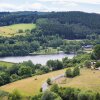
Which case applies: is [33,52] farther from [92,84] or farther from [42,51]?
[92,84]

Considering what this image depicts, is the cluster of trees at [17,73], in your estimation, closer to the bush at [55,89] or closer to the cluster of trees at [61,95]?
the cluster of trees at [61,95]

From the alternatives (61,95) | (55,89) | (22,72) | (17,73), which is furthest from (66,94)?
(17,73)

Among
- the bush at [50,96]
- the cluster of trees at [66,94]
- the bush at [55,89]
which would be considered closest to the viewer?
the cluster of trees at [66,94]

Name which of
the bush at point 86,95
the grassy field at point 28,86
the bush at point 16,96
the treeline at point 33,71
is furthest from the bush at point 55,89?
Result: the treeline at point 33,71

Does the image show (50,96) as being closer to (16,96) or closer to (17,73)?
(16,96)

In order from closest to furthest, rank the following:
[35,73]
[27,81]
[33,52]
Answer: [27,81] < [35,73] < [33,52]

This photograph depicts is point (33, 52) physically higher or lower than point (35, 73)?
lower

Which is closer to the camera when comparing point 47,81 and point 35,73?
point 47,81

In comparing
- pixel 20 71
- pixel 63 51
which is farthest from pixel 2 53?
pixel 20 71
